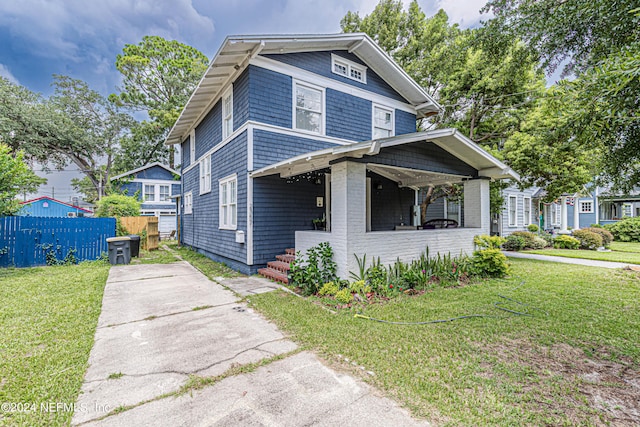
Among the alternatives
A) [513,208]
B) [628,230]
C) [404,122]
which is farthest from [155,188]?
[628,230]

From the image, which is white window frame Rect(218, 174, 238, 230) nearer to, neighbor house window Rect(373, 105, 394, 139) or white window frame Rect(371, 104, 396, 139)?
white window frame Rect(371, 104, 396, 139)

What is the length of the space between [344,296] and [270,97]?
569 centimetres

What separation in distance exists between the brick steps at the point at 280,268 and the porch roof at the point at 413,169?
2163 millimetres

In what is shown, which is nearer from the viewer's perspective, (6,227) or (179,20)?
(6,227)

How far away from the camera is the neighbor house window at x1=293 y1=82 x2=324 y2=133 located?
845 centimetres

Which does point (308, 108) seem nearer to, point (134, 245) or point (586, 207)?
point (134, 245)

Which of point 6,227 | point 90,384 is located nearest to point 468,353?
point 90,384

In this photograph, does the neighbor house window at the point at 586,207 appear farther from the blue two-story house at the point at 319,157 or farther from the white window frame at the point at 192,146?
the white window frame at the point at 192,146

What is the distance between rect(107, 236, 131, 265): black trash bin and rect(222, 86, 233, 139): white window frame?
484cm

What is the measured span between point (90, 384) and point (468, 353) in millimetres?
3948

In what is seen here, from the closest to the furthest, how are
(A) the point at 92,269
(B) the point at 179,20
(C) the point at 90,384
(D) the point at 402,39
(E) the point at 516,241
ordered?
(C) the point at 90,384
(A) the point at 92,269
(E) the point at 516,241
(D) the point at 402,39
(B) the point at 179,20

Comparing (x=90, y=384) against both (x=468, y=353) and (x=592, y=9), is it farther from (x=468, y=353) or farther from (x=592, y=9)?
(x=592, y=9)

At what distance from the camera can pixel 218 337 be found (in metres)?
3.80

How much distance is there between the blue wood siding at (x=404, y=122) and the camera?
35.6 feet
